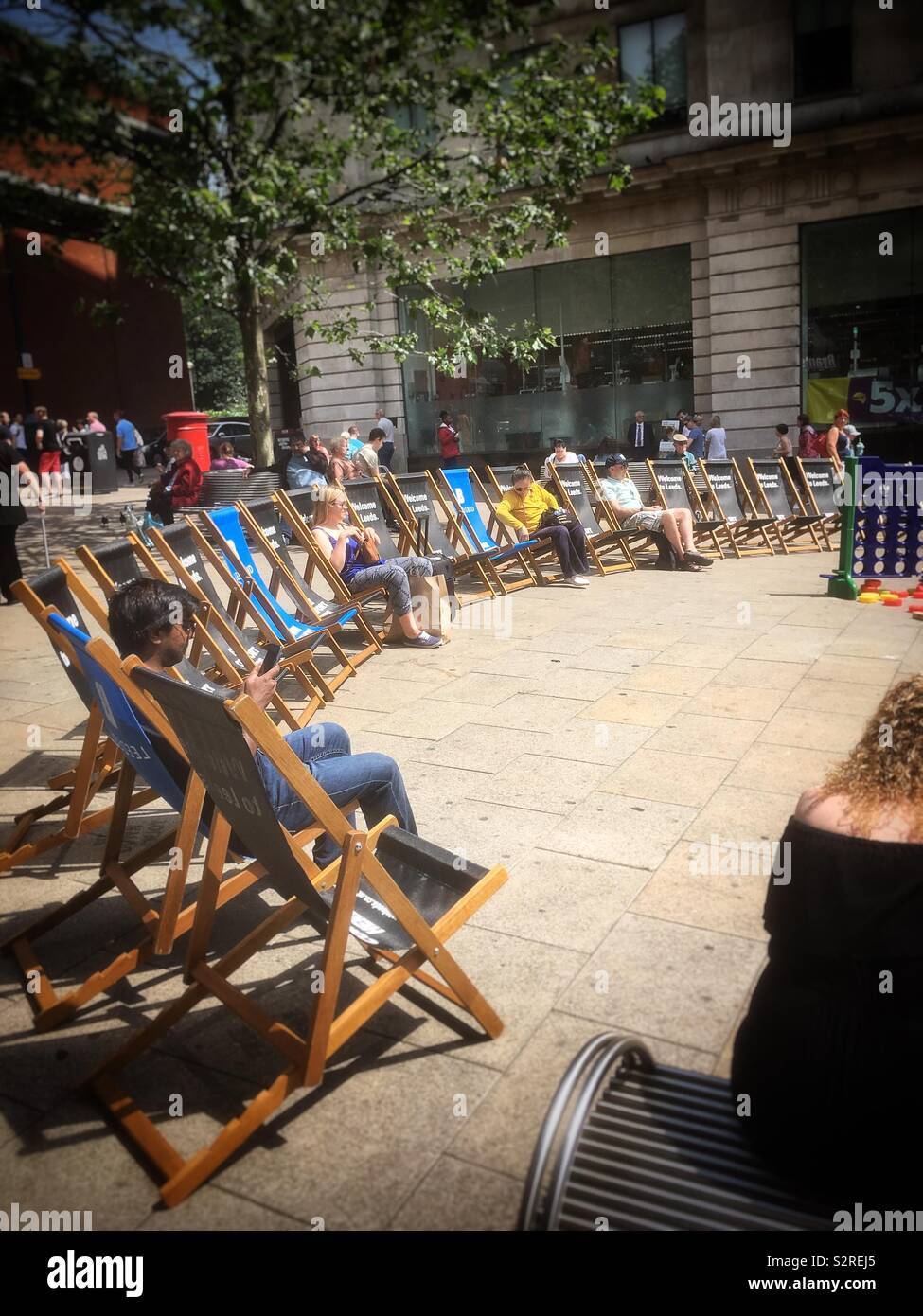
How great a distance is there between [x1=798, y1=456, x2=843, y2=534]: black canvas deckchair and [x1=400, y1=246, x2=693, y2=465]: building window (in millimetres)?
8654

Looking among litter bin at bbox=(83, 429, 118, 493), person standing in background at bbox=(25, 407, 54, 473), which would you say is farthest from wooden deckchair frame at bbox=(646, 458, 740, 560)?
litter bin at bbox=(83, 429, 118, 493)

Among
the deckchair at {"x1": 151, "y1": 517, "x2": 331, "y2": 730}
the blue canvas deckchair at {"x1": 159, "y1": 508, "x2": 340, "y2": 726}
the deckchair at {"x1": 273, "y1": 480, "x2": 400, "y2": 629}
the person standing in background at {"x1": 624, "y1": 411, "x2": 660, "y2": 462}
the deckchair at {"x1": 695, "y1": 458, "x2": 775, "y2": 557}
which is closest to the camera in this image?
the deckchair at {"x1": 151, "y1": 517, "x2": 331, "y2": 730}

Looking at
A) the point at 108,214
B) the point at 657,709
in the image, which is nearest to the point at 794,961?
the point at 657,709

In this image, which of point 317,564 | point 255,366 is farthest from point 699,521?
point 255,366

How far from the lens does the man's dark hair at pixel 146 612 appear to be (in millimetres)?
3529

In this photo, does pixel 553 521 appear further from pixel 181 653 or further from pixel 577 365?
pixel 577 365

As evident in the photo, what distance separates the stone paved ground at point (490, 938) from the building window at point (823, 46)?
1567 centimetres

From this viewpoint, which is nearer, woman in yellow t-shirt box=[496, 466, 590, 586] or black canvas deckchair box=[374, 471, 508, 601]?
black canvas deckchair box=[374, 471, 508, 601]

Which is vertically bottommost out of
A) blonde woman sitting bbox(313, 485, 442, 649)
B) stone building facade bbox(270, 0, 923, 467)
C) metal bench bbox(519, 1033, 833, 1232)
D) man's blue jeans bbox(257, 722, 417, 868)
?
metal bench bbox(519, 1033, 833, 1232)

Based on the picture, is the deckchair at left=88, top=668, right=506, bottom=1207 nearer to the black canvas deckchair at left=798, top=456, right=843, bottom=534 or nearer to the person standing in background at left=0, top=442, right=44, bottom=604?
the person standing in background at left=0, top=442, right=44, bottom=604

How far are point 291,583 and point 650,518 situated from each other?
490 centimetres

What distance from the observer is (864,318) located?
18828mm

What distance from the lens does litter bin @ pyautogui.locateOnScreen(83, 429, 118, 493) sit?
24000mm
